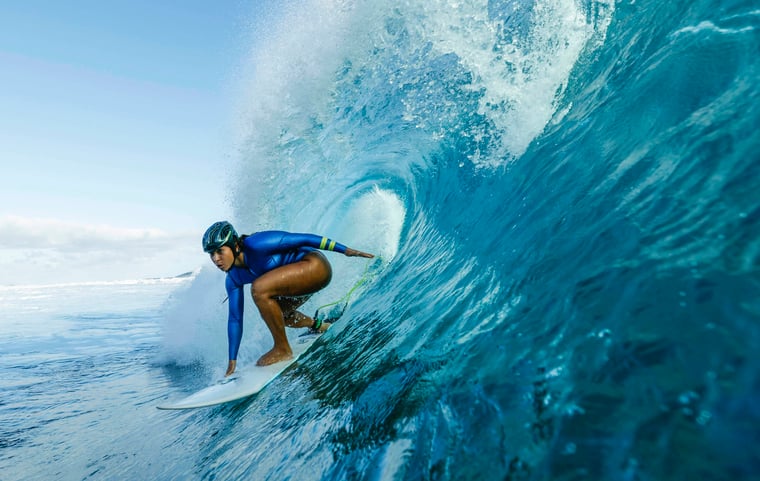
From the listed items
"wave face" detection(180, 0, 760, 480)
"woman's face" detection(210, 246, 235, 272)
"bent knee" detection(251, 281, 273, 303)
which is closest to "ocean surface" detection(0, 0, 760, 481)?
"wave face" detection(180, 0, 760, 480)

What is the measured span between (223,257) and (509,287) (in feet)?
9.52

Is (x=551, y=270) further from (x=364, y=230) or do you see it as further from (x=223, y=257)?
(x=364, y=230)

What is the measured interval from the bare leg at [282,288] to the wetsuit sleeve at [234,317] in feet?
1.13

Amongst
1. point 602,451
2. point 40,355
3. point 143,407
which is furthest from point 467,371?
point 40,355

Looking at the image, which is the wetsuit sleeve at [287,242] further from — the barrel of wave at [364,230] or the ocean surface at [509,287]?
the barrel of wave at [364,230]

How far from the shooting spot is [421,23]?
21.1 ft

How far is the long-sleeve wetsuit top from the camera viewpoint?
488 centimetres

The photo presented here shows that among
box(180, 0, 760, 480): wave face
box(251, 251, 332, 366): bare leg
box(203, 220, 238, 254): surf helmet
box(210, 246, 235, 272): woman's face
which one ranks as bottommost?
box(180, 0, 760, 480): wave face

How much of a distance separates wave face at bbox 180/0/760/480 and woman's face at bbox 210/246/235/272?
1.31 m

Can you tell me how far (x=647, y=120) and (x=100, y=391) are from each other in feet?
24.8

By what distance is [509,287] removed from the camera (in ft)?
10.5

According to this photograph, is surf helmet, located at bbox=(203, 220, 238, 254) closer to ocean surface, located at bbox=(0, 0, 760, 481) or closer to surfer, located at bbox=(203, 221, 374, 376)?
surfer, located at bbox=(203, 221, 374, 376)

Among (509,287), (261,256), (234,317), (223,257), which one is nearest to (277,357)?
(234,317)

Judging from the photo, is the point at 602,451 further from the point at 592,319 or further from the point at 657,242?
the point at 657,242
